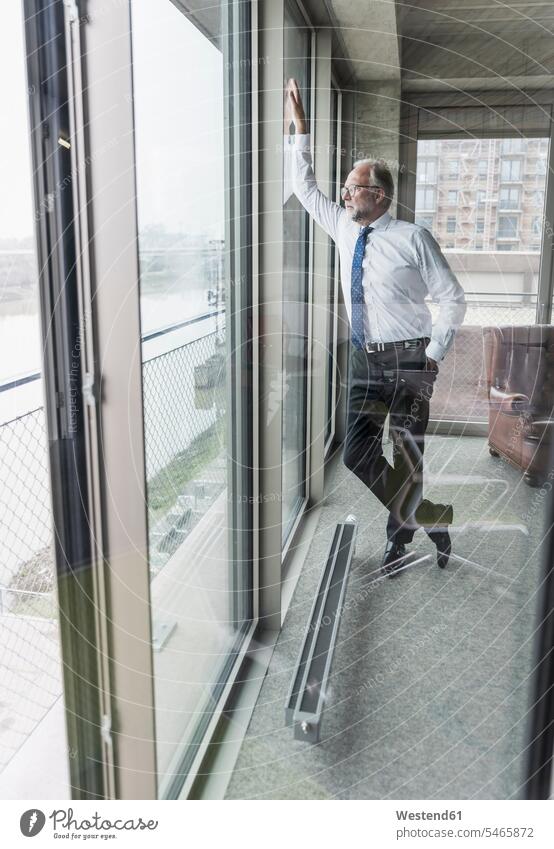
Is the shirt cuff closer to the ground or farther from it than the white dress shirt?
closer to the ground

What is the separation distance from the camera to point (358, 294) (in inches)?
34.2

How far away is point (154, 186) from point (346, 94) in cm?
29

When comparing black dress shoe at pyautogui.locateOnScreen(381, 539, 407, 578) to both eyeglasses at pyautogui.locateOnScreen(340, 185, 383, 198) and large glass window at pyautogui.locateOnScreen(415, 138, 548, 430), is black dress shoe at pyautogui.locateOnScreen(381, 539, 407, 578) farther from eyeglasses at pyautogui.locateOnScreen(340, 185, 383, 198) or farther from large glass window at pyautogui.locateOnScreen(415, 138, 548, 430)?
eyeglasses at pyautogui.locateOnScreen(340, 185, 383, 198)

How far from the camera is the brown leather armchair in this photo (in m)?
0.78

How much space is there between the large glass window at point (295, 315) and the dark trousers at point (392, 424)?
0.13 m

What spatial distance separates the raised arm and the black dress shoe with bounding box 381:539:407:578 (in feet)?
1.35

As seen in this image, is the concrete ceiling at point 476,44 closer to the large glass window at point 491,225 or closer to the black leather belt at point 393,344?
the large glass window at point 491,225

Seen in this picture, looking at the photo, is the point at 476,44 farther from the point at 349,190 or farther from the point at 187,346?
the point at 187,346

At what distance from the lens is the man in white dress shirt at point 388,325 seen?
31.6 inches

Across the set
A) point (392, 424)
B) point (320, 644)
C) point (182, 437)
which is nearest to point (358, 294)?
point (392, 424)
